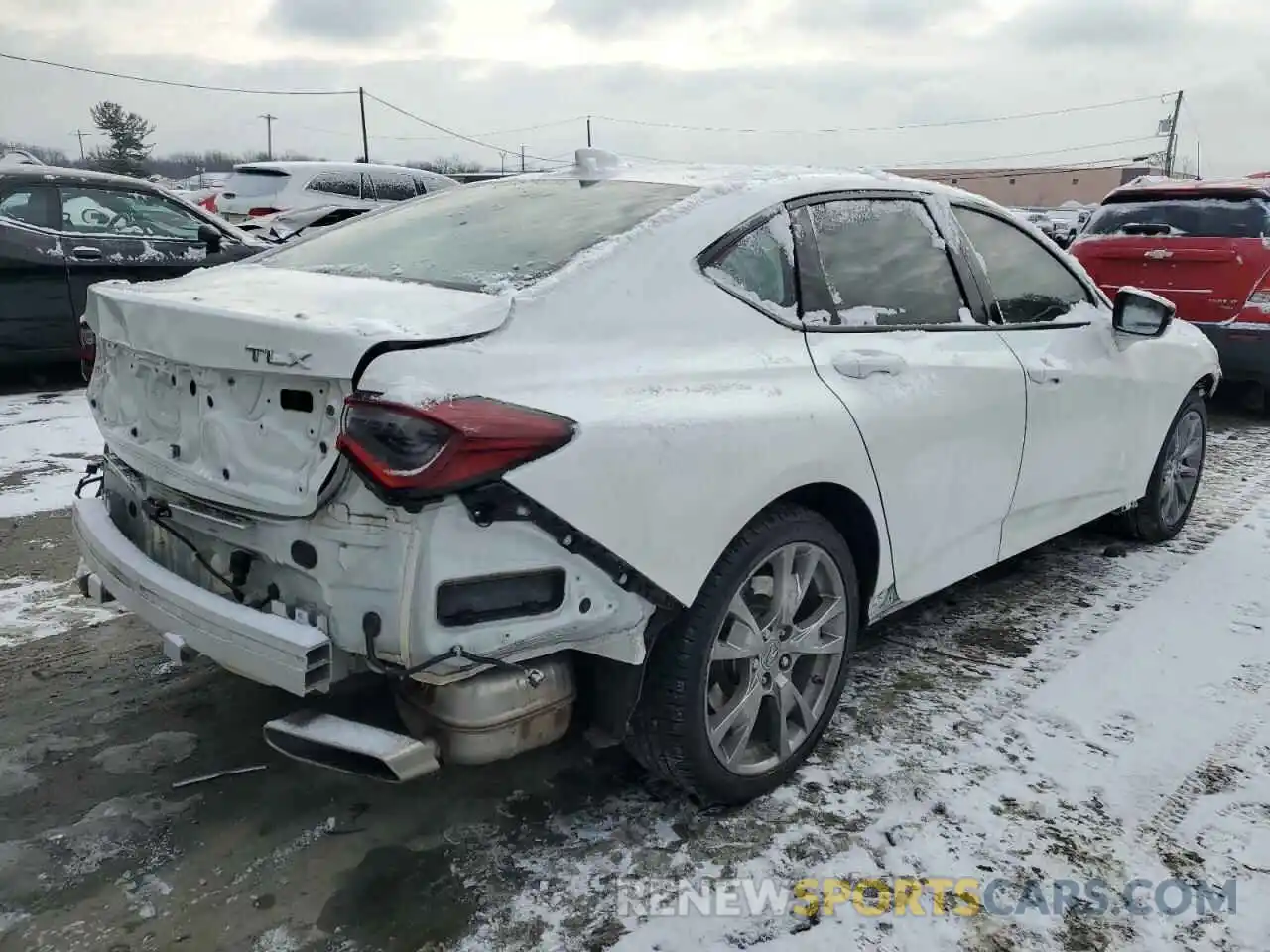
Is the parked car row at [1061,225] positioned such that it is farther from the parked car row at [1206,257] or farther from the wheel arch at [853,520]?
the wheel arch at [853,520]

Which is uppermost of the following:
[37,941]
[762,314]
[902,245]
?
[902,245]

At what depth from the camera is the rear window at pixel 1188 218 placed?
23.3 ft

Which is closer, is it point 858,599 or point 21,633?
point 858,599

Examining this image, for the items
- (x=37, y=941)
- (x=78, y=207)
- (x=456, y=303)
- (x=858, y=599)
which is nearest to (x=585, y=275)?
(x=456, y=303)

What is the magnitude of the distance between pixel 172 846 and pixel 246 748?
18.0 inches

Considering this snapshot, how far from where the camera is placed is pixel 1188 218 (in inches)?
291

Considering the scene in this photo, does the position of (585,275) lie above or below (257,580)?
above

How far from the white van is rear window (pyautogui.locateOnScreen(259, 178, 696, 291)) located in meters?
12.2

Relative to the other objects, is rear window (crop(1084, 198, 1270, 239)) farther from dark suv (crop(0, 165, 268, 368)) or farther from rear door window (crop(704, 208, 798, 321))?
dark suv (crop(0, 165, 268, 368))

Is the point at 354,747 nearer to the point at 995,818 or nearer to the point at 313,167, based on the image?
the point at 995,818

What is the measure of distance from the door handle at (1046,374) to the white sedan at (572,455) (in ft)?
0.10

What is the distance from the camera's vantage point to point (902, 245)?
10.7 feet

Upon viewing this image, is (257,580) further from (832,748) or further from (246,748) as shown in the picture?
(832,748)

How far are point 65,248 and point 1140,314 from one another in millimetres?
6830
